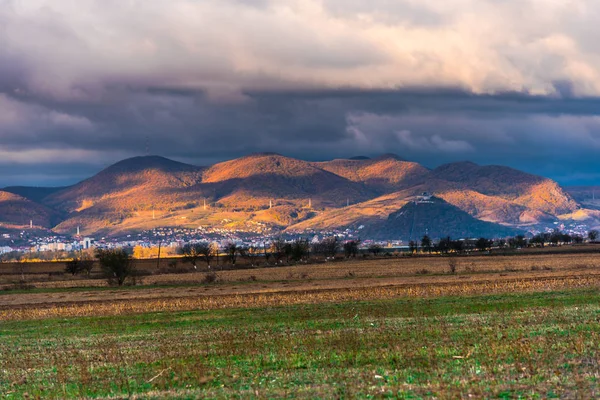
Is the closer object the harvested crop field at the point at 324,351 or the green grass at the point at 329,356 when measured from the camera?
the green grass at the point at 329,356

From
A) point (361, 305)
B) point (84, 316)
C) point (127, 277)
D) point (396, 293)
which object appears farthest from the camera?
point (127, 277)

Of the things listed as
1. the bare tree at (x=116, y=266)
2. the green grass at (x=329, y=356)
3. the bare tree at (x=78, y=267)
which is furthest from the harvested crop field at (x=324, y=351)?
the bare tree at (x=78, y=267)

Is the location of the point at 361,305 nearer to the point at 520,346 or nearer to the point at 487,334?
the point at 487,334

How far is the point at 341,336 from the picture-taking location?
→ 3316 centimetres

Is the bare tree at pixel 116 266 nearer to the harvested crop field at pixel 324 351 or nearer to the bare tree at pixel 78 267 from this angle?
the bare tree at pixel 78 267

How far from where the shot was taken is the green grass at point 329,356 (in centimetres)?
2198

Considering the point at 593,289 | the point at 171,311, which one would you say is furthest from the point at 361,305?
the point at 593,289

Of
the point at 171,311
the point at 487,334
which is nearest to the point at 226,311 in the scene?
the point at 171,311

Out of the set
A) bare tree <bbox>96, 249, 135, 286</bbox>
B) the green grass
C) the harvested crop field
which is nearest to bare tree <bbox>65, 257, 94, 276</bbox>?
bare tree <bbox>96, 249, 135, 286</bbox>

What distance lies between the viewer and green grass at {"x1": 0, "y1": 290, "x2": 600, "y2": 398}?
2198cm

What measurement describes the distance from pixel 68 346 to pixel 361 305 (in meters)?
21.7

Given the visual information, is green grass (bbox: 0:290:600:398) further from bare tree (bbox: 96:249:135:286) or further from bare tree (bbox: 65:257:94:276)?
bare tree (bbox: 65:257:94:276)

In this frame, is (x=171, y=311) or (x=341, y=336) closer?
(x=341, y=336)

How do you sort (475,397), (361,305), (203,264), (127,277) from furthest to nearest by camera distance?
1. (203,264)
2. (127,277)
3. (361,305)
4. (475,397)
